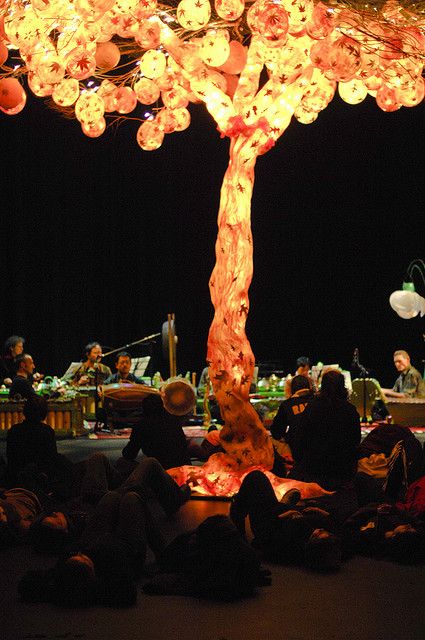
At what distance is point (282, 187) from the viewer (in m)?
16.3

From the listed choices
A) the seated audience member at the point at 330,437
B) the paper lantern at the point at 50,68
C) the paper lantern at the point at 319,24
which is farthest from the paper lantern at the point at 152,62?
the seated audience member at the point at 330,437

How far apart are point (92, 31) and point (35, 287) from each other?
923cm

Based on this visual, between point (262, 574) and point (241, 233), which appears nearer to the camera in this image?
point (262, 574)

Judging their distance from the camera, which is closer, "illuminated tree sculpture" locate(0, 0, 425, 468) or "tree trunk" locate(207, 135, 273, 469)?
"illuminated tree sculpture" locate(0, 0, 425, 468)

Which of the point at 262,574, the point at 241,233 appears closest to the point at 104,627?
the point at 262,574

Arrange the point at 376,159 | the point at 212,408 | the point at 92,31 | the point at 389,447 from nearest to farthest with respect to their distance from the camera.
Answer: the point at 92,31 < the point at 389,447 < the point at 212,408 < the point at 376,159

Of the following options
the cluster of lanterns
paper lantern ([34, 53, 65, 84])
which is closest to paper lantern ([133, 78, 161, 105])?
the cluster of lanterns

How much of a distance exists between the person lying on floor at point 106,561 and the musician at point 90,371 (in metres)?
7.81

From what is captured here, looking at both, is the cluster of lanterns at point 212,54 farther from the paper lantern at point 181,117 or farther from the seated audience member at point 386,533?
the seated audience member at point 386,533

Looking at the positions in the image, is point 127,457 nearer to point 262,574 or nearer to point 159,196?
point 262,574

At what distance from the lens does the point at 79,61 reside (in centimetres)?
591

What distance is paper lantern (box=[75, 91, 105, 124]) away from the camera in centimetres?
718

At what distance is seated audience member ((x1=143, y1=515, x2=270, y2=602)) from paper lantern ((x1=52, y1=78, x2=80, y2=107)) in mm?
3831

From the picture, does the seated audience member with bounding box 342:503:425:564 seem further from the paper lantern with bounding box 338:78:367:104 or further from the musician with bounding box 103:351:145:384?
the musician with bounding box 103:351:145:384
